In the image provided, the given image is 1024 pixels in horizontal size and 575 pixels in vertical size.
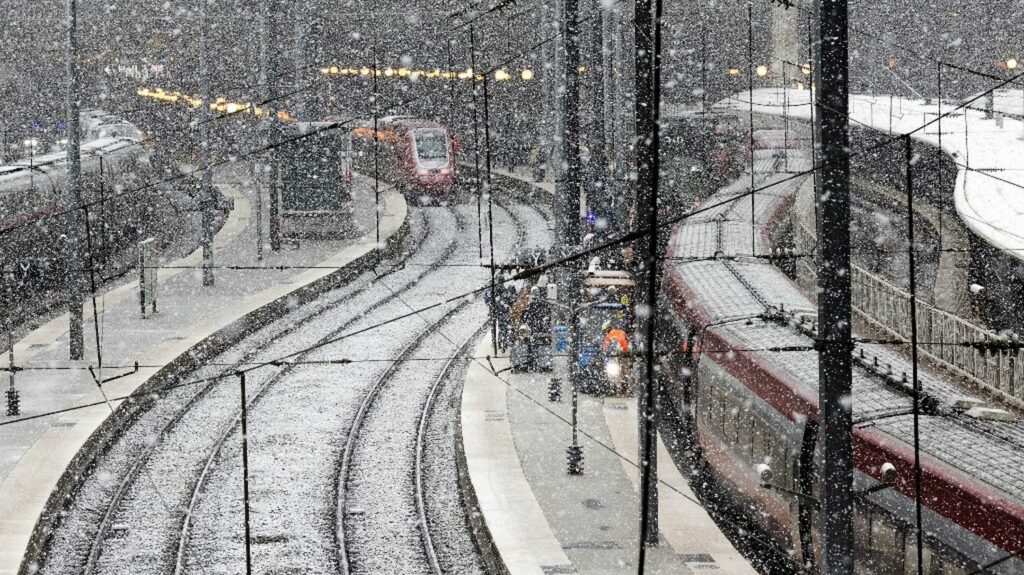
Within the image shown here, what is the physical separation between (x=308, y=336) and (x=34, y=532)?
11889mm

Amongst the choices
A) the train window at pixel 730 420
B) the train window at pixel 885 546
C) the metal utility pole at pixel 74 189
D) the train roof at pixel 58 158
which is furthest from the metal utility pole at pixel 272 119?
the train window at pixel 885 546

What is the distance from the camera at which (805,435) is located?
12.9 metres

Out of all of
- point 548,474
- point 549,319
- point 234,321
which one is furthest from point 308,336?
point 548,474

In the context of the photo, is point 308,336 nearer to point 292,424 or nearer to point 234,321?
point 234,321

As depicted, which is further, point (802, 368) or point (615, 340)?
point (615, 340)

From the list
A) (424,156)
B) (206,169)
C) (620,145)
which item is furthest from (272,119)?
(424,156)

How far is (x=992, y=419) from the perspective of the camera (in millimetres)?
11469

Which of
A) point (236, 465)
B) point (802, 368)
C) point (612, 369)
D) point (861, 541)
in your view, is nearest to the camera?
point (861, 541)

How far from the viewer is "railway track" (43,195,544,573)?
15.9 m

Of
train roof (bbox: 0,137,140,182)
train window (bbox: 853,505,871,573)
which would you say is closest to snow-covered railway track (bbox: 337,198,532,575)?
train window (bbox: 853,505,871,573)

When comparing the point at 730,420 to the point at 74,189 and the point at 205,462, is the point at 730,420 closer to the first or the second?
the point at 205,462

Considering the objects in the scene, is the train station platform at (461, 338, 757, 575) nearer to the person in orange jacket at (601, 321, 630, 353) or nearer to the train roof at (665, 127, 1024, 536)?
the person in orange jacket at (601, 321, 630, 353)

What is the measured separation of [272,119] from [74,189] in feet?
31.3

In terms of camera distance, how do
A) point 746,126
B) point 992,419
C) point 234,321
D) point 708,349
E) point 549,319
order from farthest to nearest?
point 746,126 < point 234,321 < point 549,319 < point 708,349 < point 992,419
